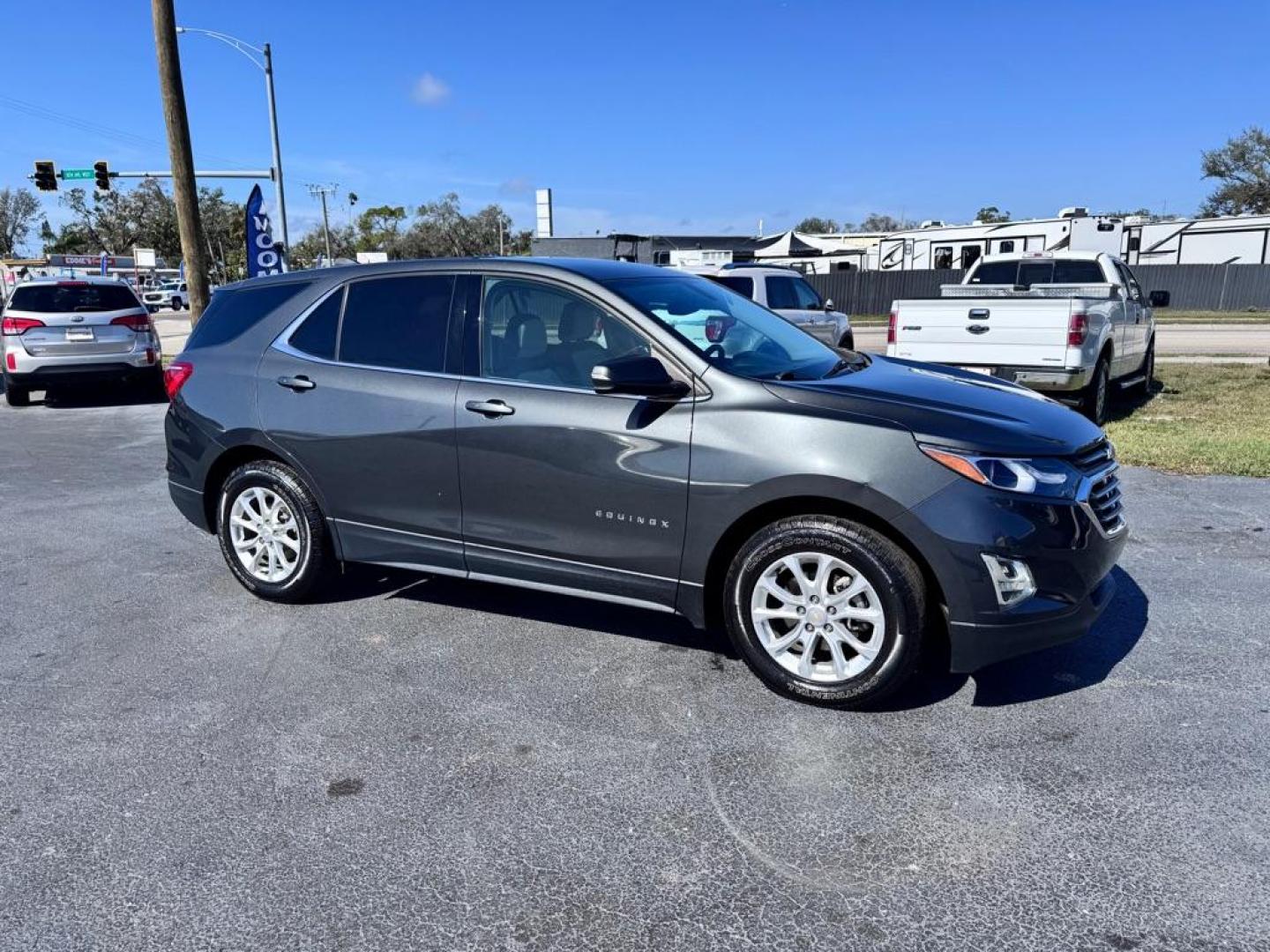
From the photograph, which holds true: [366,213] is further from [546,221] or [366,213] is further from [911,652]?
[911,652]

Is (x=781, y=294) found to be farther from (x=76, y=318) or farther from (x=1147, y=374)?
(x=76, y=318)

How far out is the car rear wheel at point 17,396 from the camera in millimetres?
13047

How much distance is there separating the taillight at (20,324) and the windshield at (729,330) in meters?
10.9

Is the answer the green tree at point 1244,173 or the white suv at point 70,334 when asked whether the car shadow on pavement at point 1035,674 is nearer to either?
the white suv at point 70,334

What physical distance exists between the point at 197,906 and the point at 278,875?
23 cm

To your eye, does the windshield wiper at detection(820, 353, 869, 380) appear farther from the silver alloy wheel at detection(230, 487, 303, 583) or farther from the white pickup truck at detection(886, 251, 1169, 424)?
the white pickup truck at detection(886, 251, 1169, 424)

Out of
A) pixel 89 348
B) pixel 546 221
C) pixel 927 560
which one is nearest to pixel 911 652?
pixel 927 560

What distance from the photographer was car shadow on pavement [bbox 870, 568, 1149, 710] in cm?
391

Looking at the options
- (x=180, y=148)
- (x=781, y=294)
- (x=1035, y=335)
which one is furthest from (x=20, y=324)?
(x=1035, y=335)

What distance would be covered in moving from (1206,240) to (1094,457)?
131 ft

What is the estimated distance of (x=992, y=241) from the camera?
34.5m

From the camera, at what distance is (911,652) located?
3607mm

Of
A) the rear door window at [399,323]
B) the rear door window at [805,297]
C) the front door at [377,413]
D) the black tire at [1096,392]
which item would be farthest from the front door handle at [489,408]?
the rear door window at [805,297]

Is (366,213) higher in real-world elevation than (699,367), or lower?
higher
